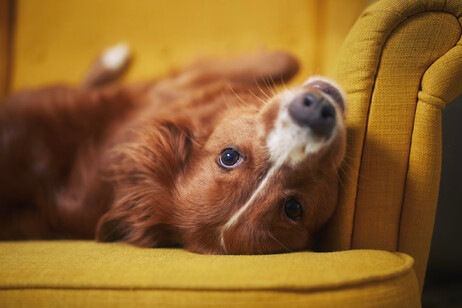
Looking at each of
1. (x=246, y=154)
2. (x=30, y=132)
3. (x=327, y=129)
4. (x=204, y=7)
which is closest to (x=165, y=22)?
(x=204, y=7)

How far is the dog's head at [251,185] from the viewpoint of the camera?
1307 millimetres

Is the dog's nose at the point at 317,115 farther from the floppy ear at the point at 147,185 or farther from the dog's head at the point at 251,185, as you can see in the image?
the floppy ear at the point at 147,185

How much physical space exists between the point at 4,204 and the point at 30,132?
426 millimetres

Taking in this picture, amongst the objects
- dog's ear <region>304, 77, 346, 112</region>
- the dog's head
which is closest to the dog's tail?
the dog's head

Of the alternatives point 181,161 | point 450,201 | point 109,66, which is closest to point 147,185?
point 181,161

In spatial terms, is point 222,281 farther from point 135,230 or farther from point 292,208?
point 135,230

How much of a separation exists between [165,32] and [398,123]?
7.03 ft

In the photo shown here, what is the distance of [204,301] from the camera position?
3.24ft

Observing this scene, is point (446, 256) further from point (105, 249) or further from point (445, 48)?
point (105, 249)

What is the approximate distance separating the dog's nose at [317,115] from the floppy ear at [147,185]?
0.64 m

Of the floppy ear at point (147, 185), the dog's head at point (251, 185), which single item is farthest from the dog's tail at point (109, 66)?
the dog's head at point (251, 185)

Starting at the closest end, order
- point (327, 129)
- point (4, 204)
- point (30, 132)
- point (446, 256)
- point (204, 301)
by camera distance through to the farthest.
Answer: point (204, 301), point (327, 129), point (446, 256), point (4, 204), point (30, 132)

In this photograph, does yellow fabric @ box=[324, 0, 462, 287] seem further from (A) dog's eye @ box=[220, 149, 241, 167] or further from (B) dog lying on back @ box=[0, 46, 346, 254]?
(A) dog's eye @ box=[220, 149, 241, 167]

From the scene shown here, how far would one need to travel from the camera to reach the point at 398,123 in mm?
1330
